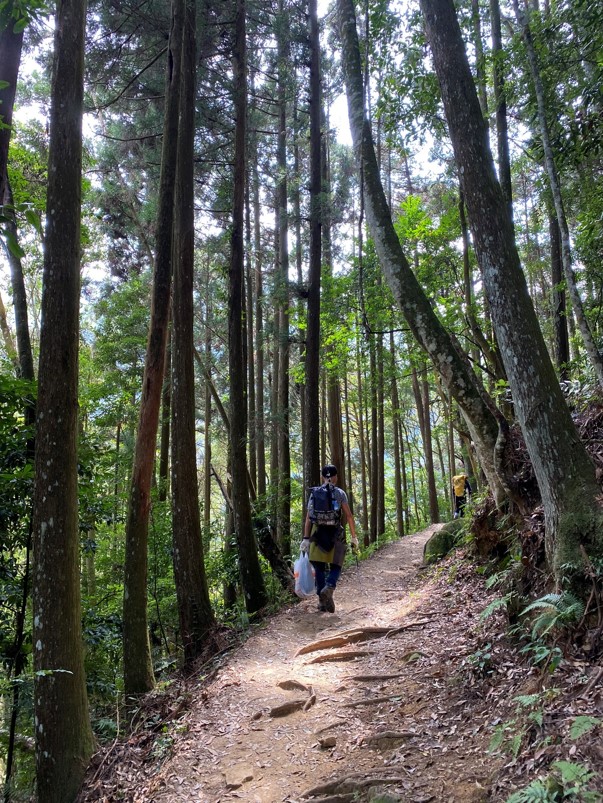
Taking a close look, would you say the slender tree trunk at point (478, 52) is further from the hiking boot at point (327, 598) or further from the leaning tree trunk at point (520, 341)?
the hiking boot at point (327, 598)

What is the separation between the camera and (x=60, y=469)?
4613 mm

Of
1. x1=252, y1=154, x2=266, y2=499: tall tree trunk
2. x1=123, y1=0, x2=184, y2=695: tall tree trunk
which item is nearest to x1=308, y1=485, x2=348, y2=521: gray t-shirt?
x1=123, y1=0, x2=184, y2=695: tall tree trunk

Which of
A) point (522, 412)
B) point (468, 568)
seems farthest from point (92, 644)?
point (522, 412)

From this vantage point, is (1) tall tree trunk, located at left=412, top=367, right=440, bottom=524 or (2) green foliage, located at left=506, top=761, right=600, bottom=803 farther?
(1) tall tree trunk, located at left=412, top=367, right=440, bottom=524

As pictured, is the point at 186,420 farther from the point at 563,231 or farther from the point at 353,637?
the point at 563,231

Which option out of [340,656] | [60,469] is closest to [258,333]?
[340,656]

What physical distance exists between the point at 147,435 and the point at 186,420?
2.15 ft

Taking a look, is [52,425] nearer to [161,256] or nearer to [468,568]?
[161,256]

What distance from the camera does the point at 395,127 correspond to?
8180 millimetres

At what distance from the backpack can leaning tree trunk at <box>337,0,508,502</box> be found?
2.24 m

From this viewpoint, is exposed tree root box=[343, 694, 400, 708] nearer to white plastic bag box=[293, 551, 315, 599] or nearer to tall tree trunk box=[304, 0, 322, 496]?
white plastic bag box=[293, 551, 315, 599]

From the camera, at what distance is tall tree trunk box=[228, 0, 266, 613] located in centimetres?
936

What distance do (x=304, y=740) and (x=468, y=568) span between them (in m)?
3.52

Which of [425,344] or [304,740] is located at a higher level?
[425,344]
